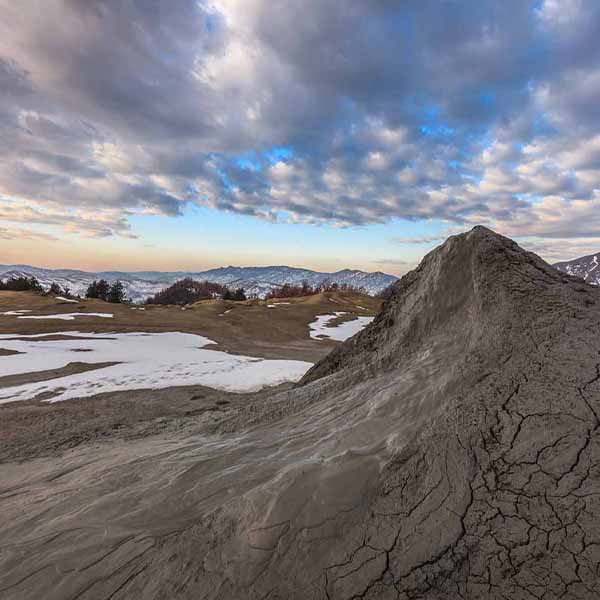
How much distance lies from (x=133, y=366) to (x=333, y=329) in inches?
938

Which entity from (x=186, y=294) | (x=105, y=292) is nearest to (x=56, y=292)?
(x=105, y=292)

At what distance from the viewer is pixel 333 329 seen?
36625 mm

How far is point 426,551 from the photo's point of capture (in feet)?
7.57

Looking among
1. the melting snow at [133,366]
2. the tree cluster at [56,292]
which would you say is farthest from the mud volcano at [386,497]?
the tree cluster at [56,292]

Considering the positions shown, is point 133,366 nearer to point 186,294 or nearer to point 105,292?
point 105,292

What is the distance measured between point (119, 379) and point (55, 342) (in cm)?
1071

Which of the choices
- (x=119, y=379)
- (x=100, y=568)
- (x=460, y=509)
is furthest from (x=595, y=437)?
(x=119, y=379)

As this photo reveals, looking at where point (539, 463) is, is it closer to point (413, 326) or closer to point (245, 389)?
point (413, 326)

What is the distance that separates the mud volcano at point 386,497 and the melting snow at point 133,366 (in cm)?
770

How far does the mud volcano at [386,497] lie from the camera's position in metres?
2.23

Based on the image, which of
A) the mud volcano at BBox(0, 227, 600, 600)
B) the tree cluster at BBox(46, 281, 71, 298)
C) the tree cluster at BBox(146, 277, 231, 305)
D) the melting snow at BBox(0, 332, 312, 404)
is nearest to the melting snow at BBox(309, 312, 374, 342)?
the melting snow at BBox(0, 332, 312, 404)

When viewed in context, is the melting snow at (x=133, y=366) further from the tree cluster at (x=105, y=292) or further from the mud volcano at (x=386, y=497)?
the tree cluster at (x=105, y=292)

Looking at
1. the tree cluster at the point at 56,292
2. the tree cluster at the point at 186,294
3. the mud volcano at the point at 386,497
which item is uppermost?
the mud volcano at the point at 386,497

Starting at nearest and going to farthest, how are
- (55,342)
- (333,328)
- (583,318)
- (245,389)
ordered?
(583,318) < (245,389) < (55,342) < (333,328)
